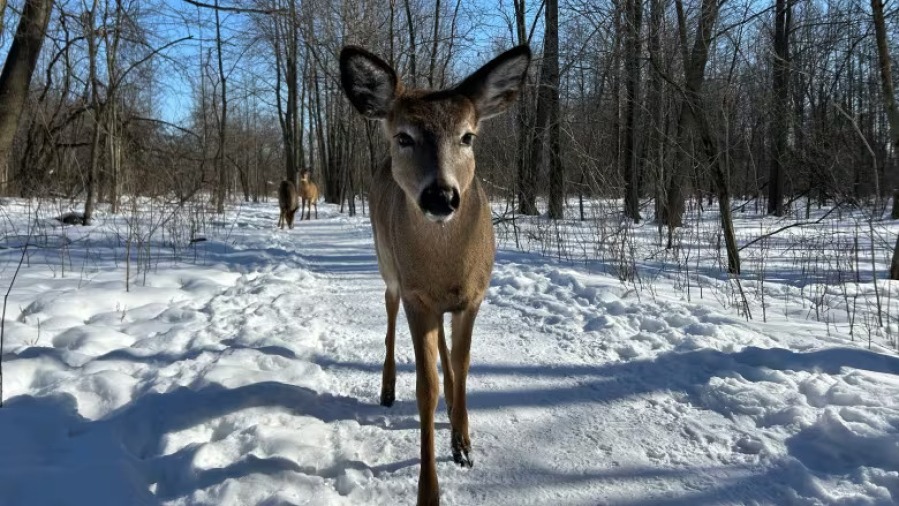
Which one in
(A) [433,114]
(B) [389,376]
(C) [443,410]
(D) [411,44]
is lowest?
(C) [443,410]

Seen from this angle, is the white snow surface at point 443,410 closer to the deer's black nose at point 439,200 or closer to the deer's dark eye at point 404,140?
the deer's black nose at point 439,200

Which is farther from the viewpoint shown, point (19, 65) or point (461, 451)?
point (19, 65)

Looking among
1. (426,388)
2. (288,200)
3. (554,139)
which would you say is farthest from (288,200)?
(426,388)

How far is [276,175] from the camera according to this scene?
73.9 meters

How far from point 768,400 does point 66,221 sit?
48.4 ft

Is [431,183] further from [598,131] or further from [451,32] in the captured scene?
[451,32]

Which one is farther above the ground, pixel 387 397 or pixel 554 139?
pixel 554 139

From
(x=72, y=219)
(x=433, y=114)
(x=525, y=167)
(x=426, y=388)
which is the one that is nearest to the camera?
(x=426, y=388)

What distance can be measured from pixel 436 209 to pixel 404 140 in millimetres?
690

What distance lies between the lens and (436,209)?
2.47 m

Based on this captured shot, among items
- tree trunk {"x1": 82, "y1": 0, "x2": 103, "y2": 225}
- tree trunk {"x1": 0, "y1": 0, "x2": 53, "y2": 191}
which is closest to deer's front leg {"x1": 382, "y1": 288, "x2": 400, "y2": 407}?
tree trunk {"x1": 0, "y1": 0, "x2": 53, "y2": 191}

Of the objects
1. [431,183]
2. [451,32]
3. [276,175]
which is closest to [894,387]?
[431,183]

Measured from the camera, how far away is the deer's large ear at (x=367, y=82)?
3133 millimetres

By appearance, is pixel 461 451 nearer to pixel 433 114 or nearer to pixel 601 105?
pixel 433 114
